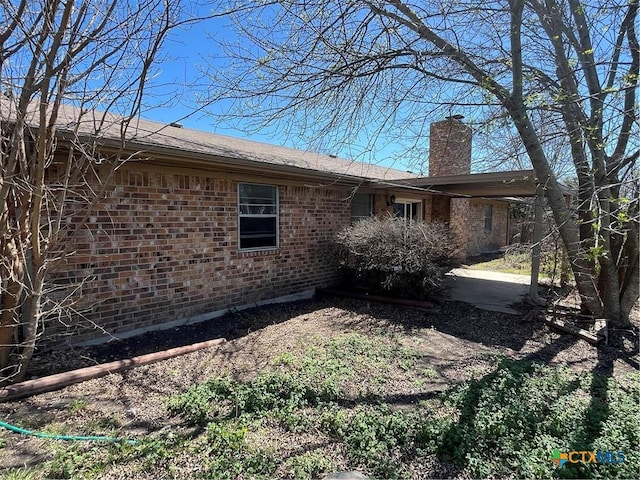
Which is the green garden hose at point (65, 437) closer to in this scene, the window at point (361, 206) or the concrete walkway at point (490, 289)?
the concrete walkway at point (490, 289)

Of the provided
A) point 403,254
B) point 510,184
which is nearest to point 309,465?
point 403,254

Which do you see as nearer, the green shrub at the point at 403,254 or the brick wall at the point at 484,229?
the green shrub at the point at 403,254

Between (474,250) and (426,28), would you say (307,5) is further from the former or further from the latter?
(474,250)

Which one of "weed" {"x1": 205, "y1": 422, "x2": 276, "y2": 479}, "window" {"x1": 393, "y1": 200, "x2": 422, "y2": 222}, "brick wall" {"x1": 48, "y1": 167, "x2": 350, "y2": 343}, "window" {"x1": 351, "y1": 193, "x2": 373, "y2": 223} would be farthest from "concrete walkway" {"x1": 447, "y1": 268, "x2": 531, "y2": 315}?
"weed" {"x1": 205, "y1": 422, "x2": 276, "y2": 479}

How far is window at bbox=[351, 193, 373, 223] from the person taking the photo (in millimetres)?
9219

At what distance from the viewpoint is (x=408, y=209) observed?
1162 cm

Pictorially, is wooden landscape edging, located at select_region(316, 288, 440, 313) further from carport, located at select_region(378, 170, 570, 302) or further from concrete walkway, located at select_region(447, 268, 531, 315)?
carport, located at select_region(378, 170, 570, 302)

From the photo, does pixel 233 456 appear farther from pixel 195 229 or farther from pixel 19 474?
pixel 195 229

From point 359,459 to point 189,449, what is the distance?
125cm

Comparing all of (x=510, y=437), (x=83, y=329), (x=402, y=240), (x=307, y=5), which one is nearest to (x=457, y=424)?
(x=510, y=437)

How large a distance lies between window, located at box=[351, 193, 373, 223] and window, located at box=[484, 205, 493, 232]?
31.1ft

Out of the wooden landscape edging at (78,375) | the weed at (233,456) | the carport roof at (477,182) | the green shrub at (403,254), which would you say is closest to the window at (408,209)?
the carport roof at (477,182)

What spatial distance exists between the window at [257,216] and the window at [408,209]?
4711 millimetres

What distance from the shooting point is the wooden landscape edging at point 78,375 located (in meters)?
3.27
